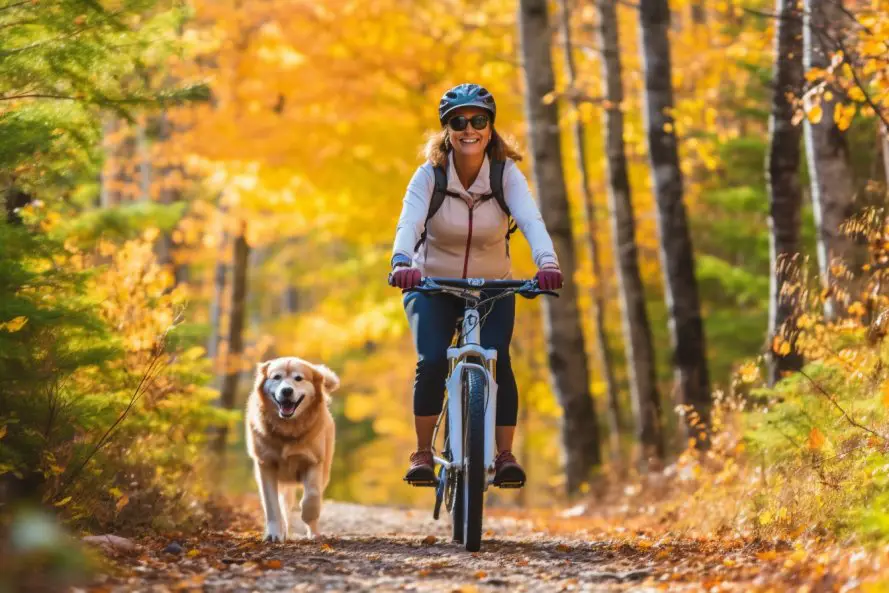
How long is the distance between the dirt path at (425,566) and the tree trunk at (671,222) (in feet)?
13.5

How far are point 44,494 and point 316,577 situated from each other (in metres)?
1.75

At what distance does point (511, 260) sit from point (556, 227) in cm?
66

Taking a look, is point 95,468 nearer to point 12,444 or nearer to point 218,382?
point 12,444

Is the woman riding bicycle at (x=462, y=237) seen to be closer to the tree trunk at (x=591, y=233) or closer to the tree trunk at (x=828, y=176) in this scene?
the tree trunk at (x=828, y=176)

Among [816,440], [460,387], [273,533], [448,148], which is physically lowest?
[273,533]

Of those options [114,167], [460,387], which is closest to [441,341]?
[460,387]

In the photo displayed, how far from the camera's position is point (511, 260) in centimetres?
1358

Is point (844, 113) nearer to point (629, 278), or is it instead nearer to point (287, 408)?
point (287, 408)

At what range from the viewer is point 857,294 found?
7.99 meters

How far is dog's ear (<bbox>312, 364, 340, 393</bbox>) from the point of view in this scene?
7609mm

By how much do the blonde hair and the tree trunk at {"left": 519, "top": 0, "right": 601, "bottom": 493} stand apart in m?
6.52

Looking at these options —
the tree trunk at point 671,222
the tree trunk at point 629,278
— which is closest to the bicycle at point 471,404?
the tree trunk at point 671,222

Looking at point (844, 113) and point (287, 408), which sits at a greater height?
point (844, 113)

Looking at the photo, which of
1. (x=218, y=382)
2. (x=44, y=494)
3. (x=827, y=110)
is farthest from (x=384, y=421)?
(x=44, y=494)
